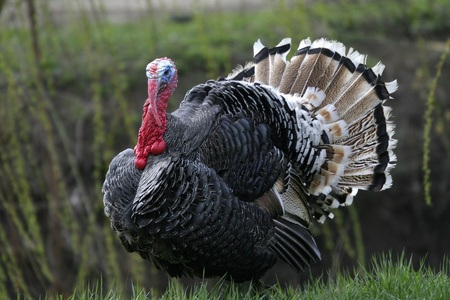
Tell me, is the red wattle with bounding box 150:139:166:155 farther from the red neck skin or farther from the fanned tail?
the fanned tail

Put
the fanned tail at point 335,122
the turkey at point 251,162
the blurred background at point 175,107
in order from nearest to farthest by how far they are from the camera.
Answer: the turkey at point 251,162 < the fanned tail at point 335,122 < the blurred background at point 175,107

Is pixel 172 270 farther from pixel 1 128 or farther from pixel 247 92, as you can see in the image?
pixel 1 128

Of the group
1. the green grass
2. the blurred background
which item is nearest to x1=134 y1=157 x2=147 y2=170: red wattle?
the green grass

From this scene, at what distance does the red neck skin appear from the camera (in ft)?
12.1

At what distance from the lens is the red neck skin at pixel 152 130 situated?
3.70 meters

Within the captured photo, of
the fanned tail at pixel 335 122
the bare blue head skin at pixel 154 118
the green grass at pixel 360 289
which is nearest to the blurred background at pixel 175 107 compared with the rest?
the fanned tail at pixel 335 122

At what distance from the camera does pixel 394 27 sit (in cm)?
903

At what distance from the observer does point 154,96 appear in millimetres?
3727

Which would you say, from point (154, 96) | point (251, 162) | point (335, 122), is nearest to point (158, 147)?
point (154, 96)

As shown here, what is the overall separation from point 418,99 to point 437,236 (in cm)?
172

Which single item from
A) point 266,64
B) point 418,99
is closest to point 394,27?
point 418,99

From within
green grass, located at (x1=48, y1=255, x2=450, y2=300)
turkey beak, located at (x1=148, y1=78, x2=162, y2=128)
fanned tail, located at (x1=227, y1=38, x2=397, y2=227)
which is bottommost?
green grass, located at (x1=48, y1=255, x2=450, y2=300)

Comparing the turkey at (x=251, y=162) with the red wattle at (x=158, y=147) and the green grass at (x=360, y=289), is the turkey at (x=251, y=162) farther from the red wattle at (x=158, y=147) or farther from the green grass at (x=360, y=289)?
the green grass at (x=360, y=289)

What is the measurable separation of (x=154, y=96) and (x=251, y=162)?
74 centimetres
